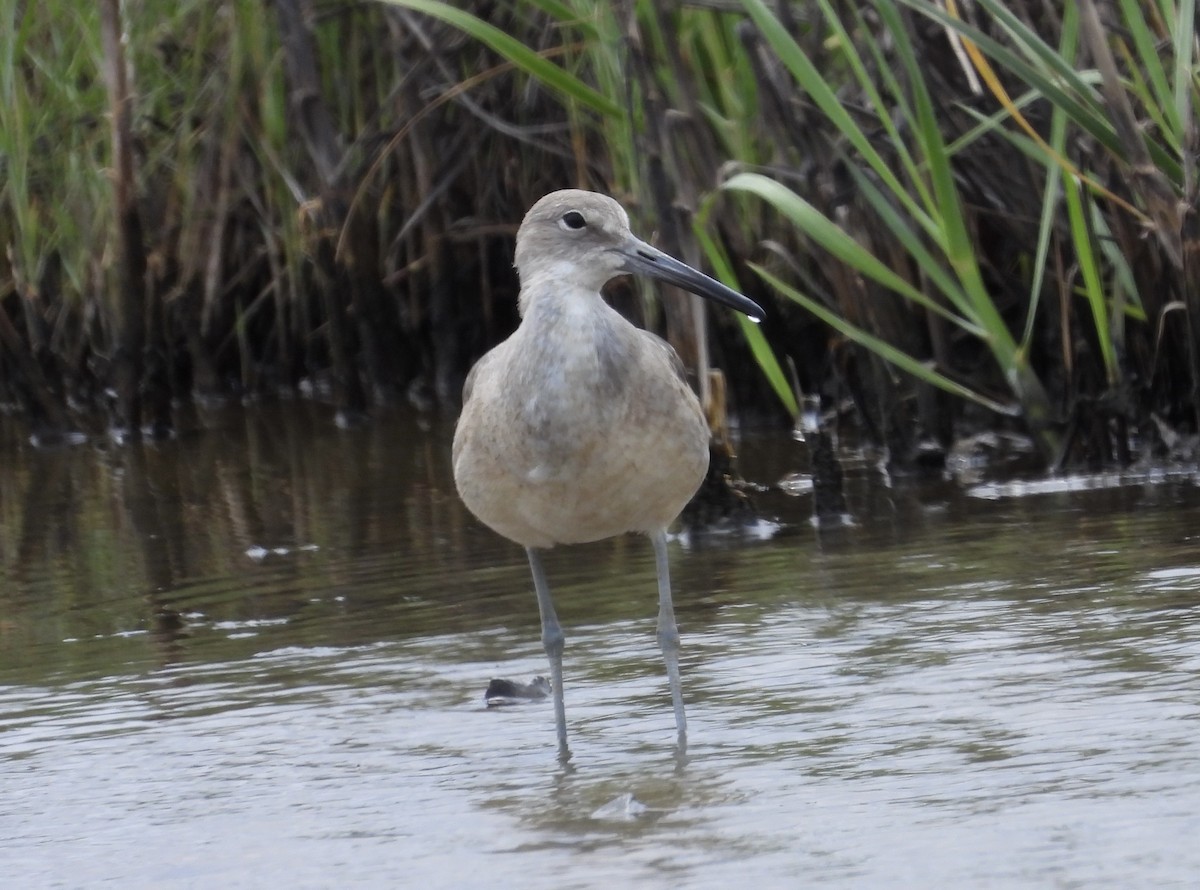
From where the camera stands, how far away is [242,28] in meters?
9.32

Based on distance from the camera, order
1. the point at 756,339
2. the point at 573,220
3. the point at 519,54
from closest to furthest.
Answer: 1. the point at 573,220
2. the point at 519,54
3. the point at 756,339

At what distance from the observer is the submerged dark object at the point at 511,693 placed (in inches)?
177

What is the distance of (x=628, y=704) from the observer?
174 inches

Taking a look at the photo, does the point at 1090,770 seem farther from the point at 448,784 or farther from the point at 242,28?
the point at 242,28

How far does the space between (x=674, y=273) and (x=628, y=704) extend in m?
0.97

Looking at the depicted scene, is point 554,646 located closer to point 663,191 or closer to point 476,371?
point 476,371

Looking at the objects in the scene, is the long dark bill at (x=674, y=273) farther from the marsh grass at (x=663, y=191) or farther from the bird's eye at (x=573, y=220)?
the marsh grass at (x=663, y=191)

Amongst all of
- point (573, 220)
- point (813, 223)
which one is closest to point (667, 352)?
point (573, 220)

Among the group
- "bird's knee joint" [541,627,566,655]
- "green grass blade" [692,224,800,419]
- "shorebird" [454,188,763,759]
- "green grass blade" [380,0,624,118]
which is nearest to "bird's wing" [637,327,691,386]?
"shorebird" [454,188,763,759]

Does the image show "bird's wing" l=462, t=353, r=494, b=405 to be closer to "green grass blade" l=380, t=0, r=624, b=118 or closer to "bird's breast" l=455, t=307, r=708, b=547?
"bird's breast" l=455, t=307, r=708, b=547

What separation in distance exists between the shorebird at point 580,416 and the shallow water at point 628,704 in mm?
347

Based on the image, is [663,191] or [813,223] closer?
[813,223]

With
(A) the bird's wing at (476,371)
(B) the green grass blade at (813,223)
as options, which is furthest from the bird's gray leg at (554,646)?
(B) the green grass blade at (813,223)

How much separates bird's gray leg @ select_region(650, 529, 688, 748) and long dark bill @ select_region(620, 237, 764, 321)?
1.77ft
